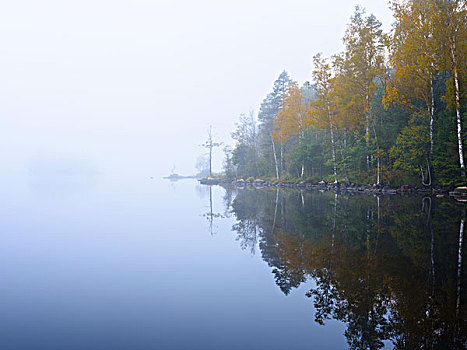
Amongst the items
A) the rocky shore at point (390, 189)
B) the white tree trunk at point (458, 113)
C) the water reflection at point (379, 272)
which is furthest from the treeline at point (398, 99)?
the water reflection at point (379, 272)

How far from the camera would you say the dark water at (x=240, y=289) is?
3.58 meters

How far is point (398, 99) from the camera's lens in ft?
69.4

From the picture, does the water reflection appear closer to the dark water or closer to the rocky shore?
the dark water

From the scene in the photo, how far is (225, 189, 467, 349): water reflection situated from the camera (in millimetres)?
3555

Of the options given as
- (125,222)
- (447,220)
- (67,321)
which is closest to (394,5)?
(447,220)

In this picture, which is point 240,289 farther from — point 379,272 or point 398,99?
point 398,99

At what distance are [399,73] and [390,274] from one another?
19425 millimetres

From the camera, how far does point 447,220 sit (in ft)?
33.9

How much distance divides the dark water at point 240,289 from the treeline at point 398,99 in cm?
1186

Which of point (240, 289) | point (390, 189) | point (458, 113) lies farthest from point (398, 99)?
point (240, 289)

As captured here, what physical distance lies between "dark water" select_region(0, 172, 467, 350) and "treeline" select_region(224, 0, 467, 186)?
1186cm

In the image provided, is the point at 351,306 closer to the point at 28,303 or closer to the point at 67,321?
the point at 67,321

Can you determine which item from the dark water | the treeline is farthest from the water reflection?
the treeline

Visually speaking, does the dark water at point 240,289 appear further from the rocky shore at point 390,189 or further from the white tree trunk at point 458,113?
the rocky shore at point 390,189
